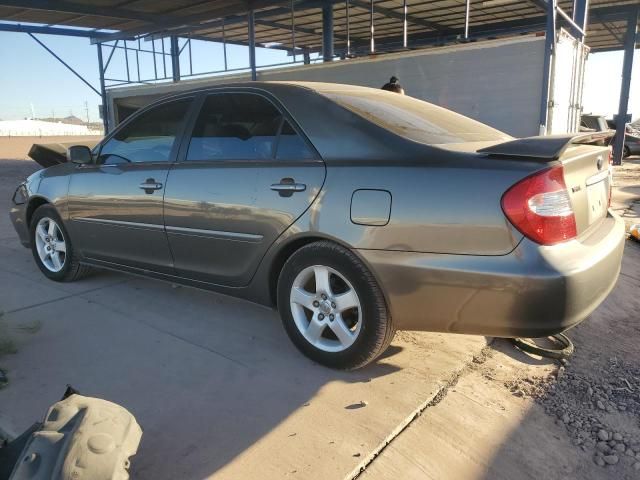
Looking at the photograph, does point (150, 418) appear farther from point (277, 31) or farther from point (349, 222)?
point (277, 31)

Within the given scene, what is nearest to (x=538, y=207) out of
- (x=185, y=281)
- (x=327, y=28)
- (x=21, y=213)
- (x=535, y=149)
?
(x=535, y=149)

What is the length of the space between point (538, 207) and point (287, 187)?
130 centimetres

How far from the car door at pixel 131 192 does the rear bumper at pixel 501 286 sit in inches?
68.6

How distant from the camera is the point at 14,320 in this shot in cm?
365

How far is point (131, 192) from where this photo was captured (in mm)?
3762

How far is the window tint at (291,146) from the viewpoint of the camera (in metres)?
2.95

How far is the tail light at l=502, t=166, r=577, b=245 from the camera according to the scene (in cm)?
228

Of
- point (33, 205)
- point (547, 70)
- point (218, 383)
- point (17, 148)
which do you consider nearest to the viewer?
point (218, 383)

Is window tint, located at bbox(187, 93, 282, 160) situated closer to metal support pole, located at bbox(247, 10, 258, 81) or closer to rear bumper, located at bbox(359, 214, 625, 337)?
rear bumper, located at bbox(359, 214, 625, 337)

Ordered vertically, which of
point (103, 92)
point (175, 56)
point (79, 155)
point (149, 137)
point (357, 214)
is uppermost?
point (175, 56)

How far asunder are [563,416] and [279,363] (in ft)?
4.93

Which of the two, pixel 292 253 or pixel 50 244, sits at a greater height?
pixel 292 253

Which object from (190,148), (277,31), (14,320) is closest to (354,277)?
(190,148)

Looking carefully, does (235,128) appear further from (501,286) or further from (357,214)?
(501,286)
